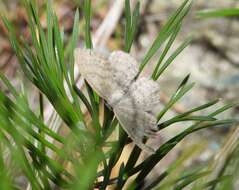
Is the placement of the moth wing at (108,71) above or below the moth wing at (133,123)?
above

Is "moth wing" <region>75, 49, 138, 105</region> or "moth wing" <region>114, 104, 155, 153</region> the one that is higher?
"moth wing" <region>75, 49, 138, 105</region>

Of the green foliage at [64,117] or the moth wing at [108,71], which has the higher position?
the moth wing at [108,71]

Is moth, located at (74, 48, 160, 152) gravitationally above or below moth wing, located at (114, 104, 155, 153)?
above

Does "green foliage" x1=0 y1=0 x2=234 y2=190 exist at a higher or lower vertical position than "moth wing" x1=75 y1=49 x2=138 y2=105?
lower

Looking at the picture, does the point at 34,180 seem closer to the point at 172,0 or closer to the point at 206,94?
the point at 206,94

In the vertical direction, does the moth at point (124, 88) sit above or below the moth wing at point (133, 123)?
above

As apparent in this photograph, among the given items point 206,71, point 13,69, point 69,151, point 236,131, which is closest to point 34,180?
point 69,151

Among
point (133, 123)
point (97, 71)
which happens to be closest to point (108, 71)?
point (97, 71)
